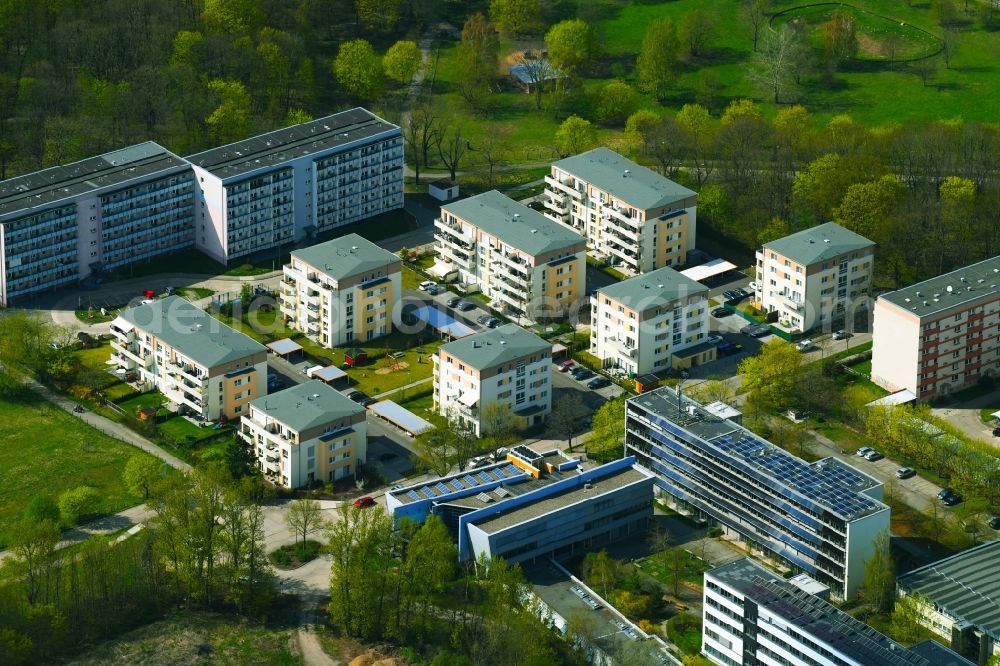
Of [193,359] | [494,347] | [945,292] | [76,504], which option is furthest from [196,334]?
[945,292]

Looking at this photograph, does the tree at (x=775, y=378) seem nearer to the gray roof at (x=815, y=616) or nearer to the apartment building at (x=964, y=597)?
the apartment building at (x=964, y=597)

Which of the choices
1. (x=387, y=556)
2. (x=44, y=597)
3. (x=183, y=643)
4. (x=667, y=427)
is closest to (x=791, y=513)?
(x=667, y=427)

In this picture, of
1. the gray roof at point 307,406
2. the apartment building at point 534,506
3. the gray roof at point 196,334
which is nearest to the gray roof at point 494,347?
the gray roof at point 307,406

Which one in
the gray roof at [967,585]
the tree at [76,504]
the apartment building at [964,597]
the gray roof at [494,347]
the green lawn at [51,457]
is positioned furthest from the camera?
the gray roof at [494,347]

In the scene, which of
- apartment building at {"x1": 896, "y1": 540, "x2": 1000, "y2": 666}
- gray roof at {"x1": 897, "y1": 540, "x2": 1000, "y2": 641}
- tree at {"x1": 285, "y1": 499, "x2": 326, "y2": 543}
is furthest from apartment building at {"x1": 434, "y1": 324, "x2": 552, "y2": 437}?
gray roof at {"x1": 897, "y1": 540, "x2": 1000, "y2": 641}

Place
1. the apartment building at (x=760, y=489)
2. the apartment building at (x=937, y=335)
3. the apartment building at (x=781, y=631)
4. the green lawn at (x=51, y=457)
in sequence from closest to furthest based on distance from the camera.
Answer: the apartment building at (x=781, y=631) → the apartment building at (x=760, y=489) → the green lawn at (x=51, y=457) → the apartment building at (x=937, y=335)

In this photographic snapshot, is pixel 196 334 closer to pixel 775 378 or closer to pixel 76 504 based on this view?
pixel 76 504

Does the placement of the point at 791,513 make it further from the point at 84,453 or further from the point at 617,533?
the point at 84,453
